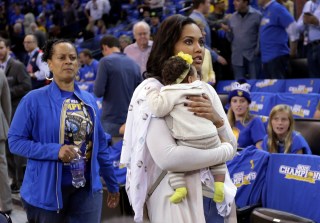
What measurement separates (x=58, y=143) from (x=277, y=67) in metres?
6.39

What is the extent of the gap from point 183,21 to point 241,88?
3.70 meters

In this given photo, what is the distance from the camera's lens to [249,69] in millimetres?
9984

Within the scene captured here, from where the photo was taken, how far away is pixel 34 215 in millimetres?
3656

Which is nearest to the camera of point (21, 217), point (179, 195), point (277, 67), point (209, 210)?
point (179, 195)

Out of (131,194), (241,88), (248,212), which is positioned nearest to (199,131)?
(131,194)

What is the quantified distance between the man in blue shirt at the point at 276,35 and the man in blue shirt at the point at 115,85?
115 inches

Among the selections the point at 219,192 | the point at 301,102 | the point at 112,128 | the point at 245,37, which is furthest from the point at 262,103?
the point at 219,192

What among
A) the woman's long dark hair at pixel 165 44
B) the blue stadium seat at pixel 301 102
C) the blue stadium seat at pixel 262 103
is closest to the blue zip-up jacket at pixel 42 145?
the woman's long dark hair at pixel 165 44

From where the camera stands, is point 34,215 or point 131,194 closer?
→ point 131,194

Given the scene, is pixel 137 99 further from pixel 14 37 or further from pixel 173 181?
pixel 14 37

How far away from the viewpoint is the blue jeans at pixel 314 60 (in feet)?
29.7

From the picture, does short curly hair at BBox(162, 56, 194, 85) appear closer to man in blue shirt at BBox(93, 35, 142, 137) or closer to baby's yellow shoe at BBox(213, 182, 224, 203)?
baby's yellow shoe at BBox(213, 182, 224, 203)

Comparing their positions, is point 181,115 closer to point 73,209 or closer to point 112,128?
point 73,209

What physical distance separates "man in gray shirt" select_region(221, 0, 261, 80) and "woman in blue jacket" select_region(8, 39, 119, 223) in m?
6.23
